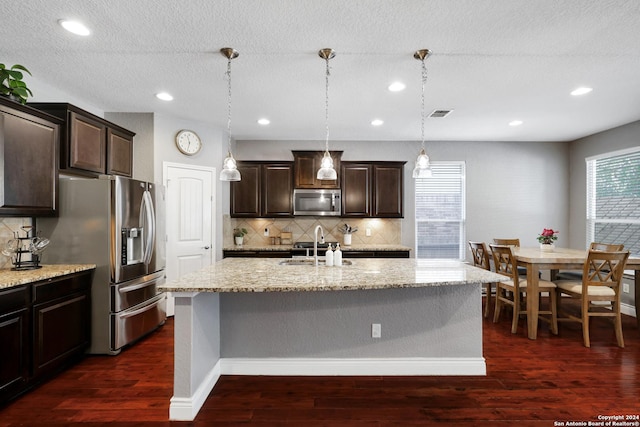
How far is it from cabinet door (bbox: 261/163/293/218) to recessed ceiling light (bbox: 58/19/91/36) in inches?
122

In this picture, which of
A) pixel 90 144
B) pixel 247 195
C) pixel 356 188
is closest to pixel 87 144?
pixel 90 144

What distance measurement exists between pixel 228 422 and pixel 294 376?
0.70 metres

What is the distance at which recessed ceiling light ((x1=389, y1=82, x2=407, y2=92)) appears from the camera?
131 inches

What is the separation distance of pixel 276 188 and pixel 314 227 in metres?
0.91

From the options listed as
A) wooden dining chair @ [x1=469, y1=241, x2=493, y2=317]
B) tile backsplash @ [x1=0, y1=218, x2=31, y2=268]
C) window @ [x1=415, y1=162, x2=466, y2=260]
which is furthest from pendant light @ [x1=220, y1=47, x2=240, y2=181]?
window @ [x1=415, y1=162, x2=466, y2=260]

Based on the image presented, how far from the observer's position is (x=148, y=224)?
3668mm

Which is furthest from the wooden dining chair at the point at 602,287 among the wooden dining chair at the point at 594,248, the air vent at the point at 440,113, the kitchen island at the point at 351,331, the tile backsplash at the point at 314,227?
the tile backsplash at the point at 314,227

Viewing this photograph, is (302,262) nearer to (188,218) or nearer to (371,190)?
(188,218)

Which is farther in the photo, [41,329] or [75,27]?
[41,329]

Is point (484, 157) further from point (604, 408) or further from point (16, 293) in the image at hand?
point (16, 293)

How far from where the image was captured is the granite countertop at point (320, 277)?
2.10 metres

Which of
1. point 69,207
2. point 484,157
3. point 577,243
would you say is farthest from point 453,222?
point 69,207

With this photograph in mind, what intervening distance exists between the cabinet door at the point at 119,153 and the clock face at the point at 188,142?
1.89 feet

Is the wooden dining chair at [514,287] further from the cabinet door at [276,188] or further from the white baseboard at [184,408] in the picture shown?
the white baseboard at [184,408]
